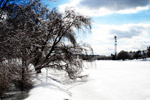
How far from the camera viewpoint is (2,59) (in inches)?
197

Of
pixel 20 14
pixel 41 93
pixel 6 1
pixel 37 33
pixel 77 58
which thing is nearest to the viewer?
pixel 6 1

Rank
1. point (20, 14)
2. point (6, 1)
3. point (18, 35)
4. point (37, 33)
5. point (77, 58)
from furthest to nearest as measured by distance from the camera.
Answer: point (77, 58)
point (37, 33)
point (20, 14)
point (6, 1)
point (18, 35)

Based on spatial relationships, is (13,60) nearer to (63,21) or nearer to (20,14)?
(20,14)

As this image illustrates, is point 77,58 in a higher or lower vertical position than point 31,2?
lower

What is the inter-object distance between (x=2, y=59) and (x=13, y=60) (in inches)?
14.4

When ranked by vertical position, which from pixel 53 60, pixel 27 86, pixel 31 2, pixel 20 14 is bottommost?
pixel 27 86

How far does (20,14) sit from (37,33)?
3.21 ft

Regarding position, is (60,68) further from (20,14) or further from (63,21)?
(20,14)

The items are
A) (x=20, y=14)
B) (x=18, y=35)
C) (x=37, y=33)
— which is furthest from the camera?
(x=37, y=33)

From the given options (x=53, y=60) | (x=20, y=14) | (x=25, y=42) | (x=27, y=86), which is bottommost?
(x=27, y=86)

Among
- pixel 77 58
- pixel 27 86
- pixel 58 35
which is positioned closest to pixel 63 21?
pixel 58 35

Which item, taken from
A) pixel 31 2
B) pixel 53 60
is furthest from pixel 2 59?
pixel 53 60

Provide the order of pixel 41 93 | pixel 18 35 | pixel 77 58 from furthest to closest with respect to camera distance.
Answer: pixel 77 58 < pixel 41 93 < pixel 18 35

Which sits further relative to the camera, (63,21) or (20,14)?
(63,21)
